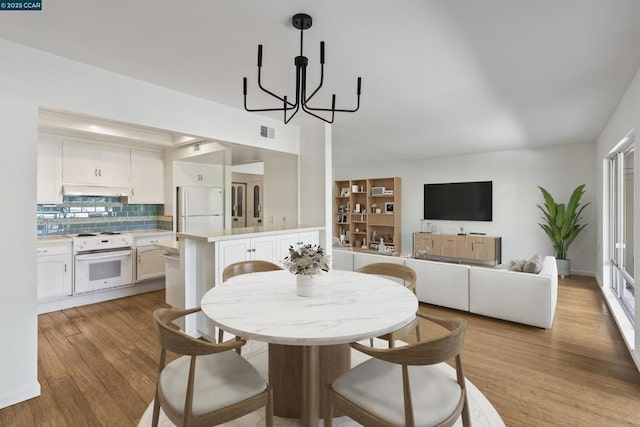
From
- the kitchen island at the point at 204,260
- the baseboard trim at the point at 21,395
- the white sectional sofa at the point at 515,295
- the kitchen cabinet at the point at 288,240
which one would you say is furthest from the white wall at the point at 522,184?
the baseboard trim at the point at 21,395

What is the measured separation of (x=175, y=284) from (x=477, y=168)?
→ 6294mm

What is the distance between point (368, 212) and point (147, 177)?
16.7 ft

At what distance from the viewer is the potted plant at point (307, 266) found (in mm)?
1764

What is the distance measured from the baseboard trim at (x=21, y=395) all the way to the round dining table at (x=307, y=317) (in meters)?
1.55

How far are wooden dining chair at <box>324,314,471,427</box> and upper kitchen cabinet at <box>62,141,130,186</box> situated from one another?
15.2 feet

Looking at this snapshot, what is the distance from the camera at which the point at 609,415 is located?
1.96 meters

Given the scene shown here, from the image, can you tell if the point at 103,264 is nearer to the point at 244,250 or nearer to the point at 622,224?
the point at 244,250

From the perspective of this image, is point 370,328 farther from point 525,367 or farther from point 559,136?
point 559,136

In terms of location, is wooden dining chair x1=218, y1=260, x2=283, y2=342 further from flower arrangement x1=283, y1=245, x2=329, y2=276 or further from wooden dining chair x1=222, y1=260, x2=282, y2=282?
flower arrangement x1=283, y1=245, x2=329, y2=276

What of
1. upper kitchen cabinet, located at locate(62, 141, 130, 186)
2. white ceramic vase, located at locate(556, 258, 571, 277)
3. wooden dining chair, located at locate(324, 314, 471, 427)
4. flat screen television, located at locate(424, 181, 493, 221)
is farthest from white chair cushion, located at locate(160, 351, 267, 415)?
flat screen television, located at locate(424, 181, 493, 221)

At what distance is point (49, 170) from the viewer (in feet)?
13.4

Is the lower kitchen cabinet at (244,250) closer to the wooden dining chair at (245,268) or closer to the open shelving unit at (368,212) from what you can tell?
the wooden dining chair at (245,268)

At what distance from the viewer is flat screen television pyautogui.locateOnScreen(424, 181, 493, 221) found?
22.0 ft

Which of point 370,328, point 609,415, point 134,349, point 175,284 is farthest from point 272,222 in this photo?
point 609,415
